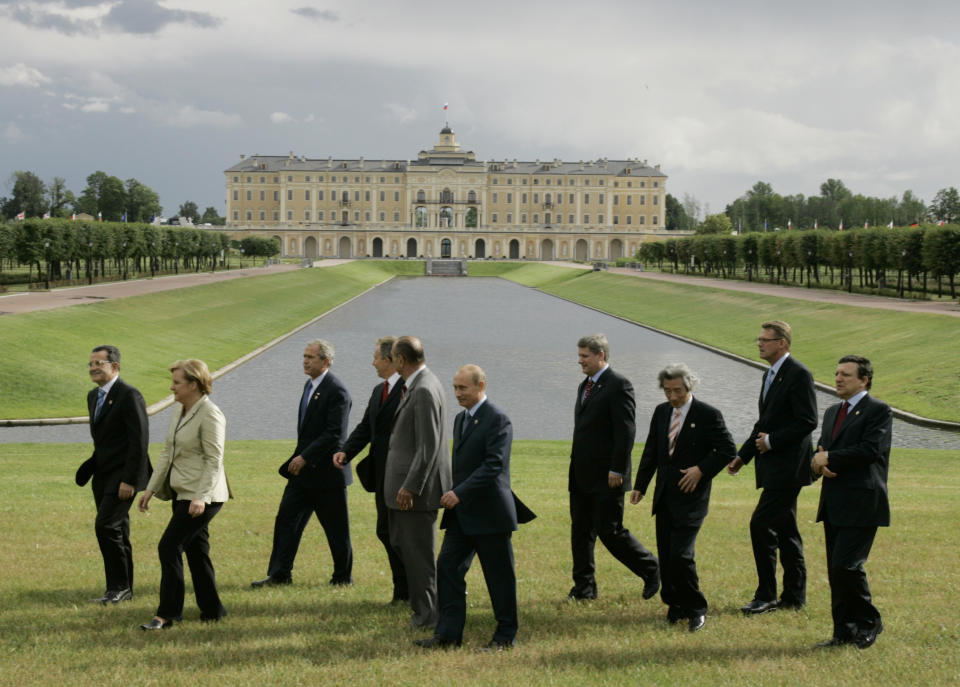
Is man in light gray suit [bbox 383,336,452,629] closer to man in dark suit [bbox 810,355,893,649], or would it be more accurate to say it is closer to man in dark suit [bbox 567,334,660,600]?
man in dark suit [bbox 567,334,660,600]

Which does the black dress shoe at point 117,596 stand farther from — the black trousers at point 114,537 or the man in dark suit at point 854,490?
the man in dark suit at point 854,490

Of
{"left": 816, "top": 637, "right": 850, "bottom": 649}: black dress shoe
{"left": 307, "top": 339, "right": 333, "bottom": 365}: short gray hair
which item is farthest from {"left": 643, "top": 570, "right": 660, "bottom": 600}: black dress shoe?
{"left": 307, "top": 339, "right": 333, "bottom": 365}: short gray hair

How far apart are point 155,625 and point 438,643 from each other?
6.50ft

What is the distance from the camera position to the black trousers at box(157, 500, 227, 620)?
6754 millimetres

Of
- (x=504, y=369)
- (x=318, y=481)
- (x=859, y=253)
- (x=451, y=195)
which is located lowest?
(x=504, y=369)

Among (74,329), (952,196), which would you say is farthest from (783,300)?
(952,196)

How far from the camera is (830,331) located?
36.2m

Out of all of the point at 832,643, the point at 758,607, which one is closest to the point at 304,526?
the point at 758,607

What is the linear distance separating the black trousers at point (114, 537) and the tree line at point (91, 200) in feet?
467

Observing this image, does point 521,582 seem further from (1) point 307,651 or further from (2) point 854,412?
(2) point 854,412

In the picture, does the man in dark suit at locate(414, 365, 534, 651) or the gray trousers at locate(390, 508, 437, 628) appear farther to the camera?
the gray trousers at locate(390, 508, 437, 628)

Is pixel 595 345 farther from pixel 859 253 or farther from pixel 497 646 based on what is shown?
pixel 859 253

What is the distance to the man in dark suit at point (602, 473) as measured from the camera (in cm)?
753

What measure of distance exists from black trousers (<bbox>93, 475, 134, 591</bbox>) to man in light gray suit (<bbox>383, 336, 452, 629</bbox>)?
7.13 feet
